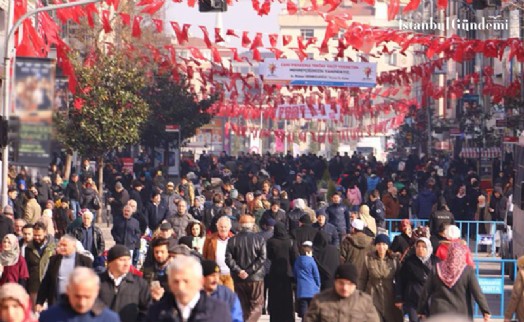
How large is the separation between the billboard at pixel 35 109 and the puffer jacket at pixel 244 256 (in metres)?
3.49

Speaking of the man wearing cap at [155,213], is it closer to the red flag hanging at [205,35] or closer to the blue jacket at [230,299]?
the red flag hanging at [205,35]

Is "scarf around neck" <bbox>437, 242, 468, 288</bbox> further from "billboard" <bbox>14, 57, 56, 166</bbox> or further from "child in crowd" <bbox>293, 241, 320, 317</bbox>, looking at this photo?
"billboard" <bbox>14, 57, 56, 166</bbox>

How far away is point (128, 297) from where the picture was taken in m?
13.1

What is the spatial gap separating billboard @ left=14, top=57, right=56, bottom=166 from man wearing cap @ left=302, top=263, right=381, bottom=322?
900cm

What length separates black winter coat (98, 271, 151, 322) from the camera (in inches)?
513

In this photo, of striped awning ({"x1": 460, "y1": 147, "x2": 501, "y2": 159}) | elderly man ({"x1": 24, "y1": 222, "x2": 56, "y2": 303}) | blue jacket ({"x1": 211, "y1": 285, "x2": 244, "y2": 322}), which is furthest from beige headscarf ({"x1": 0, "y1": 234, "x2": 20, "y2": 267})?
striped awning ({"x1": 460, "y1": 147, "x2": 501, "y2": 159})

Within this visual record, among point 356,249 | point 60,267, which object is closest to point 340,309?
point 60,267

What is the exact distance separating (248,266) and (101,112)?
27.1m

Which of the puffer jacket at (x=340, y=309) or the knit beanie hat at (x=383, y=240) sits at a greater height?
the knit beanie hat at (x=383, y=240)

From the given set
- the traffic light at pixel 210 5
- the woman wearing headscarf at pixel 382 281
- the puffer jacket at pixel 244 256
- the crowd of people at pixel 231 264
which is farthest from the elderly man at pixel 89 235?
the woman wearing headscarf at pixel 382 281

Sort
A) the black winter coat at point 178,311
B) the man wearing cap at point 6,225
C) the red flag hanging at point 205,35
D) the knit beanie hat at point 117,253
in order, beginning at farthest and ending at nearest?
the red flag hanging at point 205,35 < the man wearing cap at point 6,225 < the knit beanie hat at point 117,253 < the black winter coat at point 178,311

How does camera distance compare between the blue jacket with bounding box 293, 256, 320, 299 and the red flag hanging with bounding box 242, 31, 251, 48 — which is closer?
the blue jacket with bounding box 293, 256, 320, 299

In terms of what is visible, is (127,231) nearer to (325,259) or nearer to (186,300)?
(325,259)

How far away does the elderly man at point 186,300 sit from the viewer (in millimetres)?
10477
